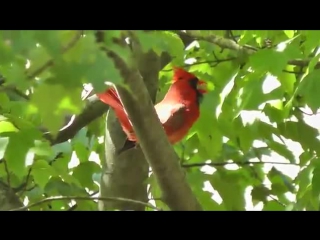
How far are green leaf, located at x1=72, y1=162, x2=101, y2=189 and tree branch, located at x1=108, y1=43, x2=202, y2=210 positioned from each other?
1.06m

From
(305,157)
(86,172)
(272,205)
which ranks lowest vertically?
(272,205)

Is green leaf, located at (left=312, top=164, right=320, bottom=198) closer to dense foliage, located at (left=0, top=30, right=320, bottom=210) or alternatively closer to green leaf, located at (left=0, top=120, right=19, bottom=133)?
dense foliage, located at (left=0, top=30, right=320, bottom=210)

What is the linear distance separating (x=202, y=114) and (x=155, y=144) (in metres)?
0.87

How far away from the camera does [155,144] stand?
1236mm

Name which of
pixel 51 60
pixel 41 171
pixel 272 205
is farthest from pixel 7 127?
pixel 272 205

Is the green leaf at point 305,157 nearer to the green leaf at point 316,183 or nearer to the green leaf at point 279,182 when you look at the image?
the green leaf at point 279,182

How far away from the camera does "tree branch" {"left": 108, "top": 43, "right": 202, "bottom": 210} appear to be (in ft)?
3.63

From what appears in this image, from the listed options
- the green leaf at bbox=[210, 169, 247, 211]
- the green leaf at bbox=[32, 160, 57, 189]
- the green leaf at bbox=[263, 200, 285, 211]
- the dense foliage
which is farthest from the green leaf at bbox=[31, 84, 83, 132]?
the green leaf at bbox=[263, 200, 285, 211]

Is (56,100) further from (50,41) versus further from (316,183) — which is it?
(316,183)

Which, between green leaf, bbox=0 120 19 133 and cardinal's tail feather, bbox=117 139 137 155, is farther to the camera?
cardinal's tail feather, bbox=117 139 137 155

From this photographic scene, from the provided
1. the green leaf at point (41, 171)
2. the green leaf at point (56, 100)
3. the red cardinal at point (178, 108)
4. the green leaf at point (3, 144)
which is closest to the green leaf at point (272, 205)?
the red cardinal at point (178, 108)
